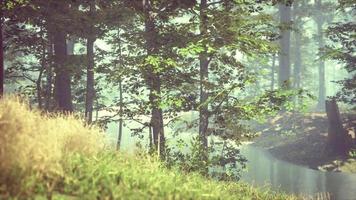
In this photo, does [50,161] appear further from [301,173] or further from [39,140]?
[301,173]

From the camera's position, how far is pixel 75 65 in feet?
50.6

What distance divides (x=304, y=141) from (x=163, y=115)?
15.4 metres

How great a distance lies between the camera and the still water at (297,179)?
1747 cm

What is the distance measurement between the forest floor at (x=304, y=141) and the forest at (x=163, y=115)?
114 millimetres

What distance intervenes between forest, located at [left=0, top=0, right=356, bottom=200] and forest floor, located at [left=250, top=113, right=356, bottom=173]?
11 cm

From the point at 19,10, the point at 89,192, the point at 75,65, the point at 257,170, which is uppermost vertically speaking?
the point at 19,10

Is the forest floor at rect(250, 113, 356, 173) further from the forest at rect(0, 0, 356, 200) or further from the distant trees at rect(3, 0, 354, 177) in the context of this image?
the distant trees at rect(3, 0, 354, 177)

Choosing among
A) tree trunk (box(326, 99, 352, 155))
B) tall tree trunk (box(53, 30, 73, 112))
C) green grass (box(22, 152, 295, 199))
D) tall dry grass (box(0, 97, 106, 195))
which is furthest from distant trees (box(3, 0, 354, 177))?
tree trunk (box(326, 99, 352, 155))

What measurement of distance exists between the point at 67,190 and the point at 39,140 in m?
0.85

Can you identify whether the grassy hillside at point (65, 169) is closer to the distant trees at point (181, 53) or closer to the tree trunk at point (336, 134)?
the distant trees at point (181, 53)

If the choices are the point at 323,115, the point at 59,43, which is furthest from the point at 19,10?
the point at 323,115

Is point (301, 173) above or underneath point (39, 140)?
underneath

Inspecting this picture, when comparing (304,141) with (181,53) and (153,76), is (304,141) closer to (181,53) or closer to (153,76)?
(153,76)

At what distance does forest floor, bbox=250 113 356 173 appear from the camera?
22.2 metres
